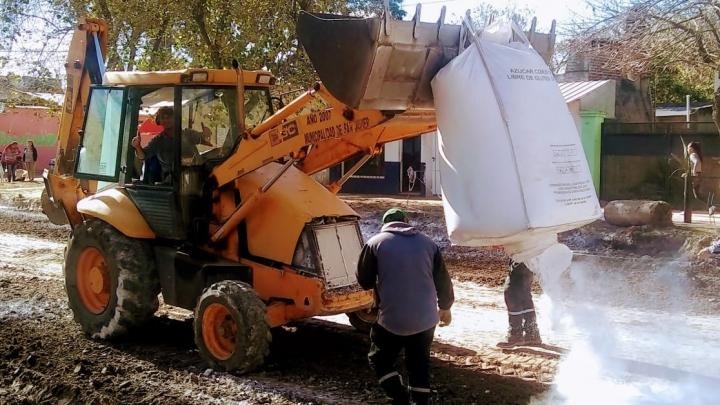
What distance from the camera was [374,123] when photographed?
19.5 ft

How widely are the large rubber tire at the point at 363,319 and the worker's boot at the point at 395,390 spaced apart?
1.93 m

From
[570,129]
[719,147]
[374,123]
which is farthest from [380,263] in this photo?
[719,147]

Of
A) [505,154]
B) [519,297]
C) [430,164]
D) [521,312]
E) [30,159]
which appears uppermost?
[30,159]

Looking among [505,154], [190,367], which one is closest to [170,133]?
[190,367]

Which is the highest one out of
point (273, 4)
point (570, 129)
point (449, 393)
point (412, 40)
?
point (273, 4)

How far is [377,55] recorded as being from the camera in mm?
5211

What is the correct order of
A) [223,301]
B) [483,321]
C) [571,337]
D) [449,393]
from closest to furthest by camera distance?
[449,393] → [223,301] → [571,337] → [483,321]

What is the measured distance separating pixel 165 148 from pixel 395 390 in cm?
330

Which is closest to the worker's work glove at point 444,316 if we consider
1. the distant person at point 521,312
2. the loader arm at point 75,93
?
the distant person at point 521,312

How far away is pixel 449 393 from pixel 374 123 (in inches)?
83.6

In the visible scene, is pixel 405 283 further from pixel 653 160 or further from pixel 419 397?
pixel 653 160

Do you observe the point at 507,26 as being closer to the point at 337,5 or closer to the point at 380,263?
the point at 380,263

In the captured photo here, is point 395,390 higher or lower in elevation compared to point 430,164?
lower

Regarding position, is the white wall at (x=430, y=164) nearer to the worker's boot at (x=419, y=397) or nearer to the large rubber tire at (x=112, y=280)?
the large rubber tire at (x=112, y=280)
